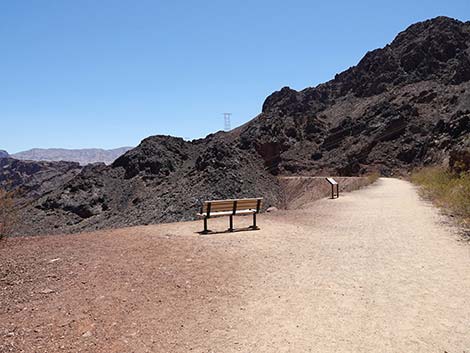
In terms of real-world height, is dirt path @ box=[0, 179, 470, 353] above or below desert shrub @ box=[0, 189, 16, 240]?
below

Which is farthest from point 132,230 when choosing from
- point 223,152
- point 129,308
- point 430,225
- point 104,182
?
point 104,182

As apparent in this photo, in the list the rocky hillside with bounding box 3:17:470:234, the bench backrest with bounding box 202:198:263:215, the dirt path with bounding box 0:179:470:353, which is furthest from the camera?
the rocky hillside with bounding box 3:17:470:234

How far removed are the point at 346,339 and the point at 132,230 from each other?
24.9 ft

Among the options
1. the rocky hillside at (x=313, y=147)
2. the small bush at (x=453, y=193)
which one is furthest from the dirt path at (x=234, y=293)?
the rocky hillside at (x=313, y=147)

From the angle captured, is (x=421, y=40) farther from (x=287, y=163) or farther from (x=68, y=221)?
(x=68, y=221)

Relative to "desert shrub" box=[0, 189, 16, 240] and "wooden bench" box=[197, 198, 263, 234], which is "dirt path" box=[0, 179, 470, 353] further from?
"wooden bench" box=[197, 198, 263, 234]

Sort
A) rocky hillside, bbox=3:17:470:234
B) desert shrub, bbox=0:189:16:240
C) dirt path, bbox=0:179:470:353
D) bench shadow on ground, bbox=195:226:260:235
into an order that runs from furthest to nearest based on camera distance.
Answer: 1. rocky hillside, bbox=3:17:470:234
2. bench shadow on ground, bbox=195:226:260:235
3. desert shrub, bbox=0:189:16:240
4. dirt path, bbox=0:179:470:353

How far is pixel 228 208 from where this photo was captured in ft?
37.0

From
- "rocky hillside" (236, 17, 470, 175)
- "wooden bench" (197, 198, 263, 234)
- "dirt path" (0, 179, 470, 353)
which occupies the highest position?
"rocky hillside" (236, 17, 470, 175)

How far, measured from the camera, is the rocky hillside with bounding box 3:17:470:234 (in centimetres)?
4103

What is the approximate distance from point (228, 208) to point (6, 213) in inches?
219

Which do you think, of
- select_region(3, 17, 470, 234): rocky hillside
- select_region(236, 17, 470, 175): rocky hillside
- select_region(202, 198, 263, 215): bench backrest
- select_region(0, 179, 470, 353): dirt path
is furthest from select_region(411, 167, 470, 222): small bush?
select_region(236, 17, 470, 175): rocky hillside

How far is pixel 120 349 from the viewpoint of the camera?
4.28 metres

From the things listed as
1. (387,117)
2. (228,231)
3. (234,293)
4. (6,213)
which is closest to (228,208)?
(228,231)
